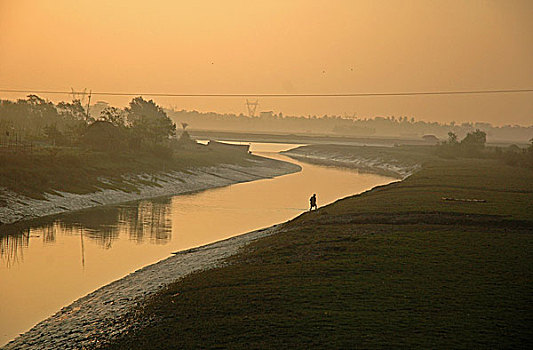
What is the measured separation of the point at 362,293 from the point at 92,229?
3454 centimetres

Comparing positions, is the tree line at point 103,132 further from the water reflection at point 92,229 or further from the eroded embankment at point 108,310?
the eroded embankment at point 108,310

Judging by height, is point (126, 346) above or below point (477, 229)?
below

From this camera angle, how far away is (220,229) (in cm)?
5619

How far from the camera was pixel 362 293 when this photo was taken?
24.0 meters

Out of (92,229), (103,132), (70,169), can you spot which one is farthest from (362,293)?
(103,132)

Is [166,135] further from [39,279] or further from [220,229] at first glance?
[39,279]

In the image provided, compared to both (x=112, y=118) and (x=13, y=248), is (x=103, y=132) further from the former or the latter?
(x=13, y=248)

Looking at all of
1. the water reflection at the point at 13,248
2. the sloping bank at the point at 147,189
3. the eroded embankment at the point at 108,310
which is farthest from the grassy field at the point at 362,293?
the sloping bank at the point at 147,189

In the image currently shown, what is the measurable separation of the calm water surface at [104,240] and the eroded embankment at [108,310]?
1057mm

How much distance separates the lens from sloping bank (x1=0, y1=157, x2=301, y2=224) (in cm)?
5868

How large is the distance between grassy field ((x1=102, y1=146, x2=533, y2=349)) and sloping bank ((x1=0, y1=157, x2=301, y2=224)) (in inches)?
1214

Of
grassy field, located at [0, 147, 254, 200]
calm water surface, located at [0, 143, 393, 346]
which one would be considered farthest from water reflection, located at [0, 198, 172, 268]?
grassy field, located at [0, 147, 254, 200]

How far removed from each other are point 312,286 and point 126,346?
27.2 feet

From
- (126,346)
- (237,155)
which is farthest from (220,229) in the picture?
(237,155)
